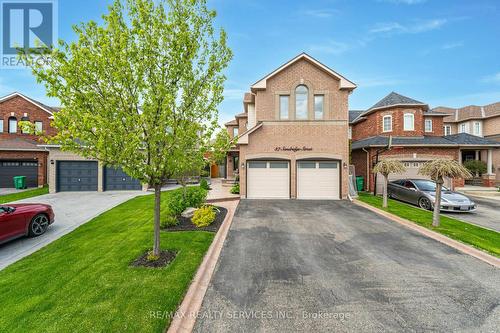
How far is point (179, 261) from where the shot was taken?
197 inches

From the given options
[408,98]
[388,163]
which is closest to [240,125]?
[388,163]

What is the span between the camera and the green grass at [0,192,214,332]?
10.4 feet

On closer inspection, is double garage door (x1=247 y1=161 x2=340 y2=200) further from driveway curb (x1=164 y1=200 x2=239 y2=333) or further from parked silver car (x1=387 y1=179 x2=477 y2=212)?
driveway curb (x1=164 y1=200 x2=239 y2=333)

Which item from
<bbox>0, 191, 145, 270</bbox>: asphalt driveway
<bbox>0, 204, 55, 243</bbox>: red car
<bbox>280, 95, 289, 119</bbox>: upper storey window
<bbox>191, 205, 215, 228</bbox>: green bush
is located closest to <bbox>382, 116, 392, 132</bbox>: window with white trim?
<bbox>280, 95, 289, 119</bbox>: upper storey window

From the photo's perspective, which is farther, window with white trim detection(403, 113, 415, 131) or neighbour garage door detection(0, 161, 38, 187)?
neighbour garage door detection(0, 161, 38, 187)

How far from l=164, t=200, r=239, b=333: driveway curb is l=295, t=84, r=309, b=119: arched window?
10.3 meters

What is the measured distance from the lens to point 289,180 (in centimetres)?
1352

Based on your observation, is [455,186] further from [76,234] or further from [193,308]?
[76,234]

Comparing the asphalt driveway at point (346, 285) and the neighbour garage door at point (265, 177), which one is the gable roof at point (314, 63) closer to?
the neighbour garage door at point (265, 177)

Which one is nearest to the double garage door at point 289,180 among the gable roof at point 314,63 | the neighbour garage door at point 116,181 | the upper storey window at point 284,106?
the upper storey window at point 284,106

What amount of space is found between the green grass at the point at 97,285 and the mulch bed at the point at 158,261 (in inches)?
6.6

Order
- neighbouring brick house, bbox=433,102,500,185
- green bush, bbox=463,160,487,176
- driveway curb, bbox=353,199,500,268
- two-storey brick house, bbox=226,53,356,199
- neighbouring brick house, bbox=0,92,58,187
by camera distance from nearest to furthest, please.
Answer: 1. driveway curb, bbox=353,199,500,268
2. two-storey brick house, bbox=226,53,356,199
3. neighbouring brick house, bbox=0,92,58,187
4. green bush, bbox=463,160,487,176
5. neighbouring brick house, bbox=433,102,500,185

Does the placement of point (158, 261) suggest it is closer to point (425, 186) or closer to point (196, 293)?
point (196, 293)

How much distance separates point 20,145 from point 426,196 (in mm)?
32727
